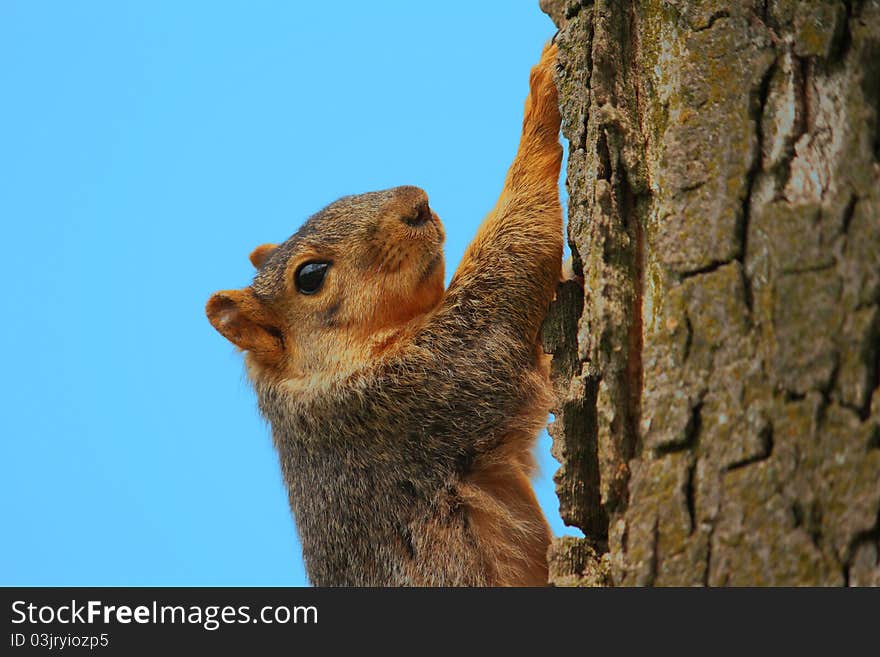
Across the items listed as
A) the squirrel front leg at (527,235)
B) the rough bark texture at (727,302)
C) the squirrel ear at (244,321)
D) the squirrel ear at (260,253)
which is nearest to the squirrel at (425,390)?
the squirrel front leg at (527,235)

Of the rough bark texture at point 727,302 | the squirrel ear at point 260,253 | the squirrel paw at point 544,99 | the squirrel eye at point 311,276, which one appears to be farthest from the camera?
the squirrel ear at point 260,253

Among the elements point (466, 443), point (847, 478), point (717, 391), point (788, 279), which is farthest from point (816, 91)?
point (466, 443)

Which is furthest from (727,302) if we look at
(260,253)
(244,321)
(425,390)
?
(260,253)

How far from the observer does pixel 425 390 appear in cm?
380

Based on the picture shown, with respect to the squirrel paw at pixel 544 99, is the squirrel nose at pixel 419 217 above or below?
below

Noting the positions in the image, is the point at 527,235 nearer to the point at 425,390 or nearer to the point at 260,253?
the point at 425,390

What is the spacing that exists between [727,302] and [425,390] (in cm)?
171

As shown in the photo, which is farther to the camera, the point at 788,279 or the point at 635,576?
the point at 635,576

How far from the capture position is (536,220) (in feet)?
12.3

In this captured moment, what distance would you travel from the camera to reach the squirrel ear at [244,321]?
14.1 feet

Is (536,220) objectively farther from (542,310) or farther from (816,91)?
(816,91)

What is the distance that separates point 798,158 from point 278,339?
2.64 metres

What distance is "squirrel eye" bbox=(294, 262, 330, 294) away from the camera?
421 centimetres

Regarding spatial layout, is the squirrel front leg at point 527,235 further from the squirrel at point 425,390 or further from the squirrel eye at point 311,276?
the squirrel eye at point 311,276
